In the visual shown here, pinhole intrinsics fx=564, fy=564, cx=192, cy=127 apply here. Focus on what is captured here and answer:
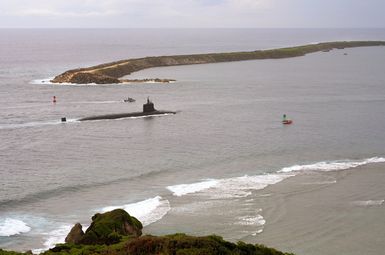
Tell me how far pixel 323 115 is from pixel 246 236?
4034cm

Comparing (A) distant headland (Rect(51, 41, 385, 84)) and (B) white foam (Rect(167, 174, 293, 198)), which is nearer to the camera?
A: (B) white foam (Rect(167, 174, 293, 198))

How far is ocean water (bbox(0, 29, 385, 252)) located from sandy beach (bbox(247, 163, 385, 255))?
3.97ft

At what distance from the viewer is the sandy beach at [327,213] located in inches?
1083

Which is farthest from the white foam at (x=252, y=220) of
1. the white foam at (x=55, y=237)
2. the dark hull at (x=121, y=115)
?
the dark hull at (x=121, y=115)

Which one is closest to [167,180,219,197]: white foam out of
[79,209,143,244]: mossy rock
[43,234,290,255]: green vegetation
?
[79,209,143,244]: mossy rock

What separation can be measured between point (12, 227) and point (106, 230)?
6724 millimetres

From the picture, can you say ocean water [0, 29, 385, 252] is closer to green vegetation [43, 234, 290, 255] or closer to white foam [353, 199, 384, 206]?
white foam [353, 199, 384, 206]

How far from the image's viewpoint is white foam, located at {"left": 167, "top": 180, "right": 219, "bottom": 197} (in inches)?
1402

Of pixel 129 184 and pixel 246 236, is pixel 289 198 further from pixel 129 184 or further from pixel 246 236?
pixel 129 184

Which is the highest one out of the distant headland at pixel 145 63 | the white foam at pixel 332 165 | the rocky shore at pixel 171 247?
the distant headland at pixel 145 63

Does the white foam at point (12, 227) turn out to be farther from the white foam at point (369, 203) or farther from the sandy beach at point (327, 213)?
the white foam at point (369, 203)

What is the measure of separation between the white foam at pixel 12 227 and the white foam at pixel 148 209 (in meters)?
4.50

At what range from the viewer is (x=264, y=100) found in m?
78.4

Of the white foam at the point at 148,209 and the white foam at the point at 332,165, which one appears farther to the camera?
the white foam at the point at 332,165
